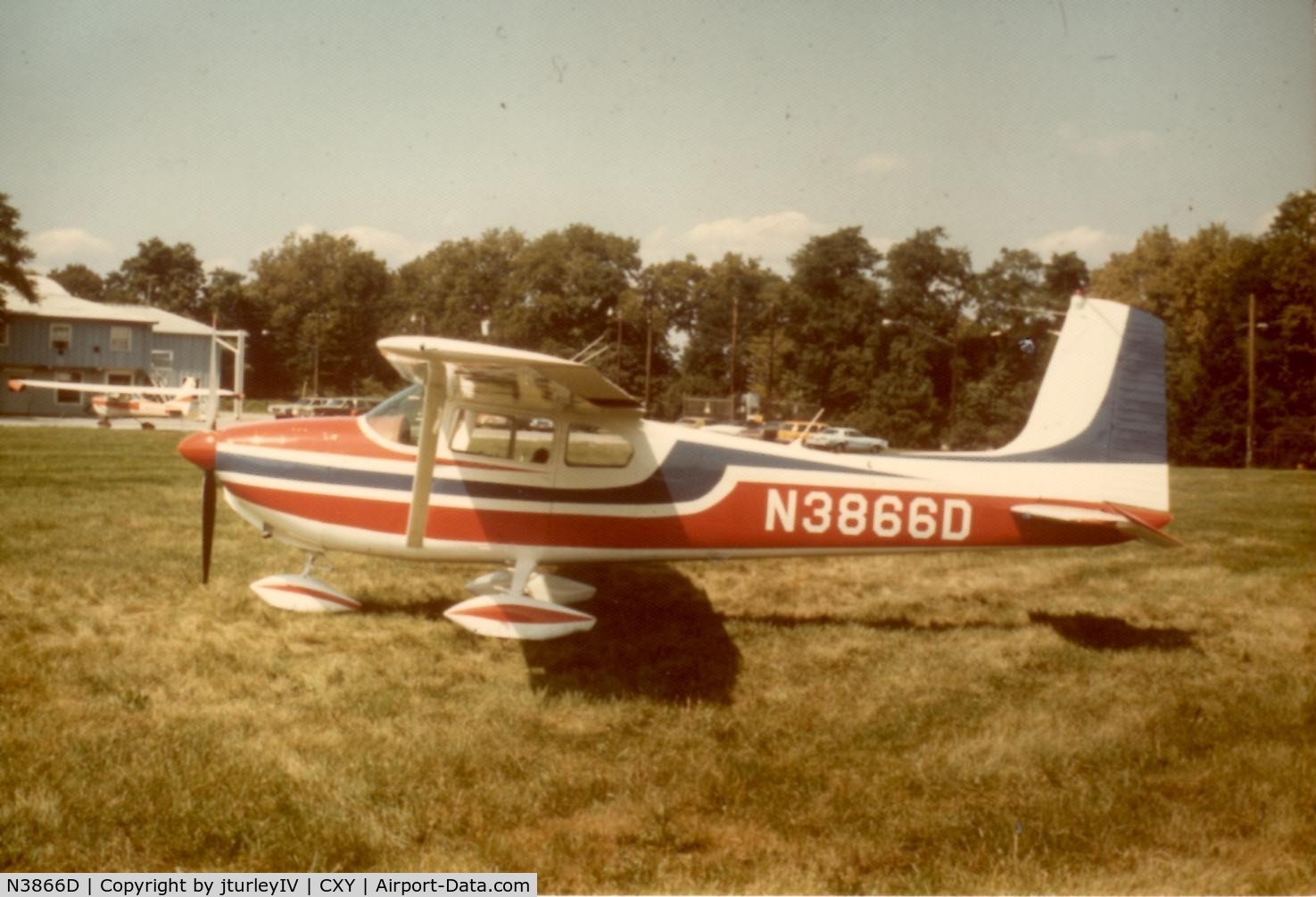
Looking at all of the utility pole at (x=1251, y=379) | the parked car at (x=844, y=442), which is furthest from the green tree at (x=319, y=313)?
the utility pole at (x=1251, y=379)

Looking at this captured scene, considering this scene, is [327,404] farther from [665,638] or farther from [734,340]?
[665,638]

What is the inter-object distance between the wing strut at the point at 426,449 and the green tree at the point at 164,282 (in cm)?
958

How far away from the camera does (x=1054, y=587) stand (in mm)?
8719

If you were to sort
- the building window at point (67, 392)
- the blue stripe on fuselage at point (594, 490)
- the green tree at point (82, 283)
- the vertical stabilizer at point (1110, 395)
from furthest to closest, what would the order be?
the building window at point (67, 392) < the green tree at point (82, 283) < the vertical stabilizer at point (1110, 395) < the blue stripe on fuselage at point (594, 490)

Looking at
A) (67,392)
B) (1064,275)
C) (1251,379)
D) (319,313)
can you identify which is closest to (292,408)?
(319,313)

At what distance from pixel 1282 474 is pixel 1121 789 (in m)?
19.4

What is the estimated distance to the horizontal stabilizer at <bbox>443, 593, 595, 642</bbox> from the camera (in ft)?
18.0

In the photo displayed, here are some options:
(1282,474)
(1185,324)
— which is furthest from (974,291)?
(1282,474)

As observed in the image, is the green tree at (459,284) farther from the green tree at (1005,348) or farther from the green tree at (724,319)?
the green tree at (1005,348)

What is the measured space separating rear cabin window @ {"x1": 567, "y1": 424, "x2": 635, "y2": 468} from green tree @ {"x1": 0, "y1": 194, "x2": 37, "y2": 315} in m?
4.47

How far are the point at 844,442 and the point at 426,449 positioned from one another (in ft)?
93.3

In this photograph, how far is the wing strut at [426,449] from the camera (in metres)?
5.35

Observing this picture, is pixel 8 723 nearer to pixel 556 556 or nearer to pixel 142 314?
pixel 556 556
